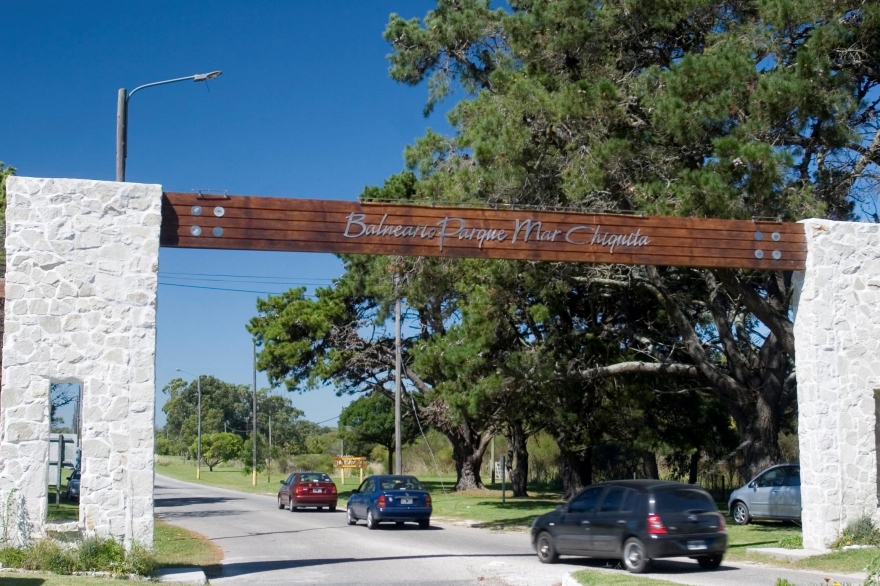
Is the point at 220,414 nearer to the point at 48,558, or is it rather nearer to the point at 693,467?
the point at 693,467

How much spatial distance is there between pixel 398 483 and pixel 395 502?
1.00m

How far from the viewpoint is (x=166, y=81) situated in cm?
2041

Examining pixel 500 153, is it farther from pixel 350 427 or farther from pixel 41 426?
pixel 350 427

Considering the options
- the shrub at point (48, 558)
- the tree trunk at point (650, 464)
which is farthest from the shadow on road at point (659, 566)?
the tree trunk at point (650, 464)

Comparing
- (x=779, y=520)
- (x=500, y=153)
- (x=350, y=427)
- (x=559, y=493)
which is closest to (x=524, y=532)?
(x=779, y=520)

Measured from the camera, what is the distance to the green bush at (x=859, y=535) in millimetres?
17281

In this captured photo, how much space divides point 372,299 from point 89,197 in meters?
30.7

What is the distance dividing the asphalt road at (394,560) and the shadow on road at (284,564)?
17 mm

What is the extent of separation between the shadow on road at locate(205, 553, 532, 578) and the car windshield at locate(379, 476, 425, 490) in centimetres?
869

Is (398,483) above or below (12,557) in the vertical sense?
below

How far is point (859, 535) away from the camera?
57.1 feet

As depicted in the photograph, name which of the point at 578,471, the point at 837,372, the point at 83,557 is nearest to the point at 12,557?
the point at 83,557

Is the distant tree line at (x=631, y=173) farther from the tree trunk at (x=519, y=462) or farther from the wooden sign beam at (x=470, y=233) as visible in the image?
the tree trunk at (x=519, y=462)

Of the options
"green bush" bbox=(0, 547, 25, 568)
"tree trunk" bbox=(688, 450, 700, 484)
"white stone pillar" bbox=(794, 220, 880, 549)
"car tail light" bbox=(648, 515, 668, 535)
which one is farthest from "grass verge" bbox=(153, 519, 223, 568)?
"tree trunk" bbox=(688, 450, 700, 484)
